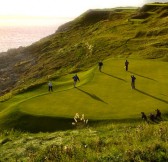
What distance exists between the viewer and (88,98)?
34875mm

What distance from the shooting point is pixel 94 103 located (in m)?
33.2

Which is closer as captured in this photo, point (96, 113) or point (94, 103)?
point (96, 113)

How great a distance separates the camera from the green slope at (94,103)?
30.2 metres

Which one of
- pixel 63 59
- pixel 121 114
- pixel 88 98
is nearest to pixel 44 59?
pixel 63 59

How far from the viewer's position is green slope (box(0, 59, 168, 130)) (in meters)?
30.2

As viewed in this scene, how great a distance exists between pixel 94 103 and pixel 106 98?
1.89m

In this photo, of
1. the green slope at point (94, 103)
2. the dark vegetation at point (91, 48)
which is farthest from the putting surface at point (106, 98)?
the dark vegetation at point (91, 48)

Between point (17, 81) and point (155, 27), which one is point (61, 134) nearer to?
point (17, 81)

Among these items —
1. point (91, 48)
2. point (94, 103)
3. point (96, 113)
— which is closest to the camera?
point (96, 113)

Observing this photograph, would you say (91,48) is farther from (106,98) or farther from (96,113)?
(96,113)

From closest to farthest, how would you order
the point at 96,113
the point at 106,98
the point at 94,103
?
1. the point at 96,113
2. the point at 94,103
3. the point at 106,98

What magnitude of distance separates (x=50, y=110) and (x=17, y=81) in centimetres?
4660

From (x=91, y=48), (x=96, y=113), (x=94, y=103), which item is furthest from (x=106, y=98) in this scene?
(x=91, y=48)

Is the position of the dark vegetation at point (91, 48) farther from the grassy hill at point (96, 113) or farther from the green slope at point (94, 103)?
the green slope at point (94, 103)
